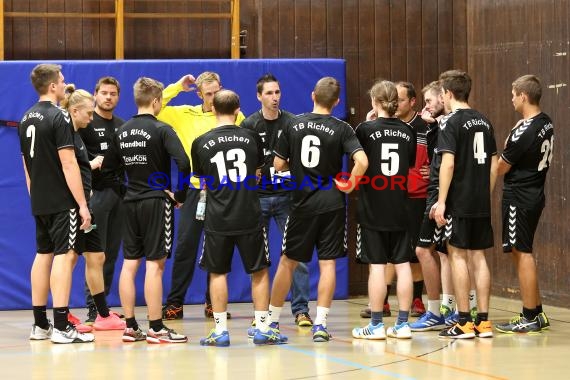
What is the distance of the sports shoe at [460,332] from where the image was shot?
26.3ft

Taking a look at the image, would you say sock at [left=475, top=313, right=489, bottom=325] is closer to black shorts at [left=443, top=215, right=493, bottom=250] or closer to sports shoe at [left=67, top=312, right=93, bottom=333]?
black shorts at [left=443, top=215, right=493, bottom=250]

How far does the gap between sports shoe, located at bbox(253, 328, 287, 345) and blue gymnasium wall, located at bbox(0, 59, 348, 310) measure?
2718mm

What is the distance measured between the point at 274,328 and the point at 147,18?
430cm

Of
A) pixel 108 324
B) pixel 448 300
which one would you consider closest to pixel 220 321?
pixel 108 324

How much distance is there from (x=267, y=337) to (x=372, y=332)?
2.74 ft

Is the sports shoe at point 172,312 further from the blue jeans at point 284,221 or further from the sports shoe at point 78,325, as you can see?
the blue jeans at point 284,221

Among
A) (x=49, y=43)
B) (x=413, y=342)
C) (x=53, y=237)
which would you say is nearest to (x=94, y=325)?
(x=53, y=237)

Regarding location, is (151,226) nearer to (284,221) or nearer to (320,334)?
(320,334)

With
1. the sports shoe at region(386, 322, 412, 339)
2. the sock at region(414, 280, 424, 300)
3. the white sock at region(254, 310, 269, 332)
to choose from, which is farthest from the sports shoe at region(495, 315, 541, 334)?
the white sock at region(254, 310, 269, 332)

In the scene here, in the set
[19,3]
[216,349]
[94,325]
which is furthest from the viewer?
[19,3]

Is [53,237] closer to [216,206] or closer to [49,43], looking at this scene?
[216,206]

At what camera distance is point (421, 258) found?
29.8 feet

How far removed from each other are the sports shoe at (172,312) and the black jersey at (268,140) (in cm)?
131

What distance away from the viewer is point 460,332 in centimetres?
808
